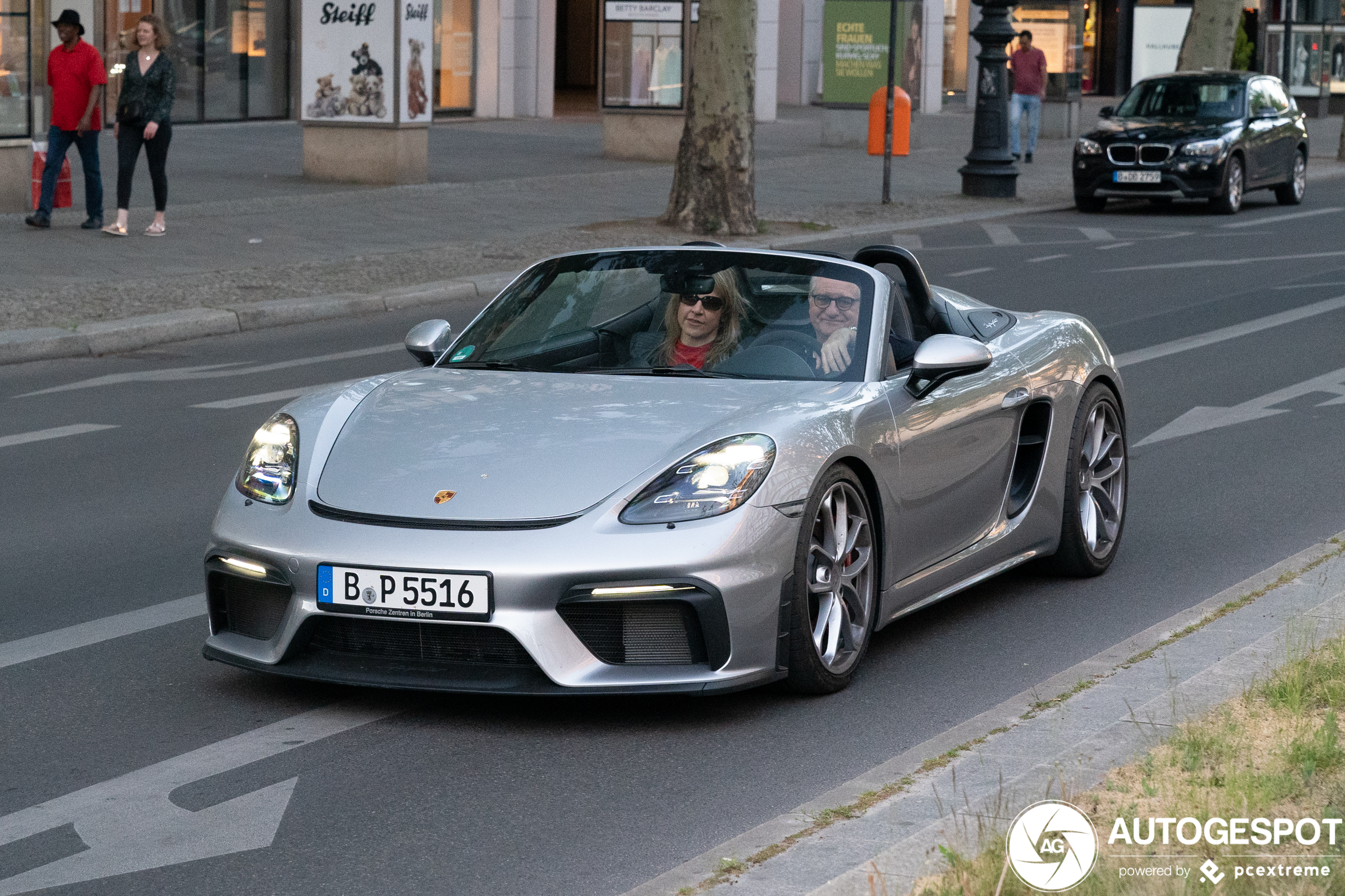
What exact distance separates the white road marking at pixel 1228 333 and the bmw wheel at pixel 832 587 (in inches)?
277

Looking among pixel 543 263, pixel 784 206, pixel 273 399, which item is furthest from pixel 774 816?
pixel 784 206

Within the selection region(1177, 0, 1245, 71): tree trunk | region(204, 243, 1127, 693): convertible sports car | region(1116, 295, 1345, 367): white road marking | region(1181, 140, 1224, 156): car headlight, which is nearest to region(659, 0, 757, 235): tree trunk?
region(1116, 295, 1345, 367): white road marking

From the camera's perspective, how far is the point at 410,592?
4.89m

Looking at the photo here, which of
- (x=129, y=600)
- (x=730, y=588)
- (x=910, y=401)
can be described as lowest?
(x=129, y=600)

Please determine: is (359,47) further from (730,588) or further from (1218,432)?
(730,588)

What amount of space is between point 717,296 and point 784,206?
17.0 m

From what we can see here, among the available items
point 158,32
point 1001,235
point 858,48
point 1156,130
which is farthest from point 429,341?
point 858,48

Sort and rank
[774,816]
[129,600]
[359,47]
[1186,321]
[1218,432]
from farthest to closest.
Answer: [359,47] → [1186,321] → [1218,432] → [129,600] → [774,816]

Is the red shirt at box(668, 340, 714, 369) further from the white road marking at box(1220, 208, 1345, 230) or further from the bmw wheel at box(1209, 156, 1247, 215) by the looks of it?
the bmw wheel at box(1209, 156, 1247, 215)

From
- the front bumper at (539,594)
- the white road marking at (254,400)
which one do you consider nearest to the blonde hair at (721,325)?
the front bumper at (539,594)

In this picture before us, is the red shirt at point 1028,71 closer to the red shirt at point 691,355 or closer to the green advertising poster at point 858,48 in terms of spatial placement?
the green advertising poster at point 858,48

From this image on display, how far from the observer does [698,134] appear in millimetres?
20344

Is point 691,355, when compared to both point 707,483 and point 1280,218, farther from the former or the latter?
point 1280,218

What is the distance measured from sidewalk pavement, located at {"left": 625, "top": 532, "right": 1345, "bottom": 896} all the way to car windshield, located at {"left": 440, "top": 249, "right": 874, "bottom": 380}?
4.14 feet
